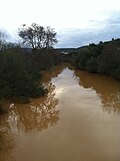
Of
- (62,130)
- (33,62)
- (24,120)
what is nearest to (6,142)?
(62,130)

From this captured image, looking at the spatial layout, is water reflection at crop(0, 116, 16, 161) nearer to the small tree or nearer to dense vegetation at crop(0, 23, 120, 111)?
dense vegetation at crop(0, 23, 120, 111)

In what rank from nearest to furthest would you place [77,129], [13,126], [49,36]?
[77,129]
[13,126]
[49,36]

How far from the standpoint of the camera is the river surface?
1274 centimetres

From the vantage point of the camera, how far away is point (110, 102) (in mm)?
23359

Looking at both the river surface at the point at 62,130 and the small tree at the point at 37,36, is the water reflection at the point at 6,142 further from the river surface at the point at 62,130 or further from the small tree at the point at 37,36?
the small tree at the point at 37,36

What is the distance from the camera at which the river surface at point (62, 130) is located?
12742 millimetres

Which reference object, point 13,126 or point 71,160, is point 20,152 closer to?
point 71,160

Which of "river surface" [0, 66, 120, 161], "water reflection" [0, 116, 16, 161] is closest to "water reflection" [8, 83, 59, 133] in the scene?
"river surface" [0, 66, 120, 161]

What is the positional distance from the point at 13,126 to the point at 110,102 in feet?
28.0

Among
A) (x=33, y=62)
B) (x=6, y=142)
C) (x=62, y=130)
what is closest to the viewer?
(x=6, y=142)

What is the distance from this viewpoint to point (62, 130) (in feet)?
52.8

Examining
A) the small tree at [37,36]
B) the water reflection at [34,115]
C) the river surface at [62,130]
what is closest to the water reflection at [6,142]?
the river surface at [62,130]

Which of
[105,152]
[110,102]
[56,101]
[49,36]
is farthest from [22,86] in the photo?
[49,36]

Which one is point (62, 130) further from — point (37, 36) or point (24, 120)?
point (37, 36)
